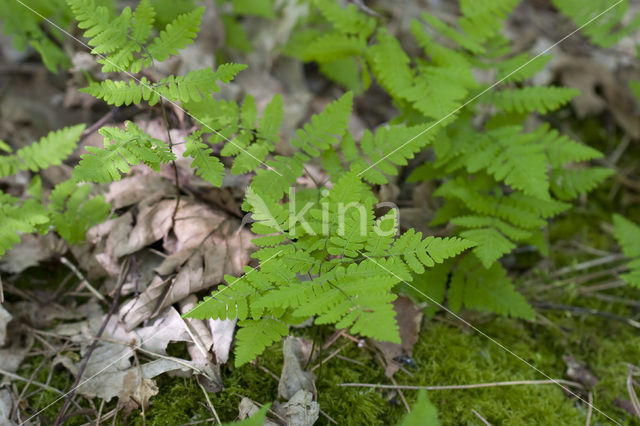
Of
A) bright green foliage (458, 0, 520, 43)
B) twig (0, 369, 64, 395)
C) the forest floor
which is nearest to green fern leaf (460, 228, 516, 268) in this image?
the forest floor

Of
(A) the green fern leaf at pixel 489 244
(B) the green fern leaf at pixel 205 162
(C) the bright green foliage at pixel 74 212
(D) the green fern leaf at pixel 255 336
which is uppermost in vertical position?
(B) the green fern leaf at pixel 205 162

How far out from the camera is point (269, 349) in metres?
2.45

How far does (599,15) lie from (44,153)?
4134mm

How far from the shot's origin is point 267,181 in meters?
2.49

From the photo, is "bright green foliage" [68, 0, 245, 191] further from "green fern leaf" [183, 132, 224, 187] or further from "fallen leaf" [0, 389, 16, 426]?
"fallen leaf" [0, 389, 16, 426]

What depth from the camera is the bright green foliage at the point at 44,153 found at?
268 centimetres

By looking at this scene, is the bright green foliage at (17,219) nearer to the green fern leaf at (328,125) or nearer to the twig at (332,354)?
the green fern leaf at (328,125)

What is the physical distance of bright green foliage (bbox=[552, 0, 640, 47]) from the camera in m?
3.59

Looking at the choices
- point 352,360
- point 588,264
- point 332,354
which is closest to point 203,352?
point 332,354

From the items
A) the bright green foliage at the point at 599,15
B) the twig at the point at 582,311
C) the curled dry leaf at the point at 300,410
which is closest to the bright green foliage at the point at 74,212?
the curled dry leaf at the point at 300,410

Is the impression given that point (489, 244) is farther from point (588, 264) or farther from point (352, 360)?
point (588, 264)

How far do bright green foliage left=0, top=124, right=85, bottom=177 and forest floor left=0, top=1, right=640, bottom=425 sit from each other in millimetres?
355

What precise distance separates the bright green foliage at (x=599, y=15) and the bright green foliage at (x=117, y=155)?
337cm

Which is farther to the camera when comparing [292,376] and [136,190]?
[136,190]
